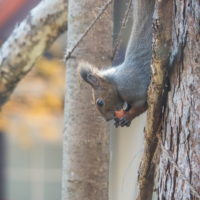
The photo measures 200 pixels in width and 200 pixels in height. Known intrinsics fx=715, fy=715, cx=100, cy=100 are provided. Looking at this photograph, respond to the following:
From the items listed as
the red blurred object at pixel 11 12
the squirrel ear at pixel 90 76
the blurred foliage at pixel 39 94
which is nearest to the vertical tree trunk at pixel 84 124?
the squirrel ear at pixel 90 76

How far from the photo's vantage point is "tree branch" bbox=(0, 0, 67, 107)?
219 centimetres

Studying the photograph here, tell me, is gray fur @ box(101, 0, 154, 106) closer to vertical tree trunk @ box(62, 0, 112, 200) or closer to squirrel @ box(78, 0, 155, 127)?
squirrel @ box(78, 0, 155, 127)

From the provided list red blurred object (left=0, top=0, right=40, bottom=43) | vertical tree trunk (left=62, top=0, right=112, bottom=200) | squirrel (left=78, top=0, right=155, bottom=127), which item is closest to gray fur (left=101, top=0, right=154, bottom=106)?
squirrel (left=78, top=0, right=155, bottom=127)

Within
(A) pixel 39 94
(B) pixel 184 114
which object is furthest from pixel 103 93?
(A) pixel 39 94

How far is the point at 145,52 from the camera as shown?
57.0 inches

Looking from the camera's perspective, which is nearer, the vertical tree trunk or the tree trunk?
the tree trunk

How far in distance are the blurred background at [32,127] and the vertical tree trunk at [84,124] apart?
169 centimetres

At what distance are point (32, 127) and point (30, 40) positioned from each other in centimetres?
307

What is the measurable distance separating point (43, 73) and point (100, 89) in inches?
101

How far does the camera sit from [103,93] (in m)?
1.52

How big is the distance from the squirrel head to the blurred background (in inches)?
76.9

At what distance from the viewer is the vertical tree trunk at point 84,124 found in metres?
1.77

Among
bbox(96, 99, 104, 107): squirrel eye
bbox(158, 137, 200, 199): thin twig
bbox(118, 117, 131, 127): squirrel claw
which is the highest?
bbox(96, 99, 104, 107): squirrel eye

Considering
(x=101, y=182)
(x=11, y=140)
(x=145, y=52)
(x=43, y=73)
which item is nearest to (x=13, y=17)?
(x=43, y=73)
